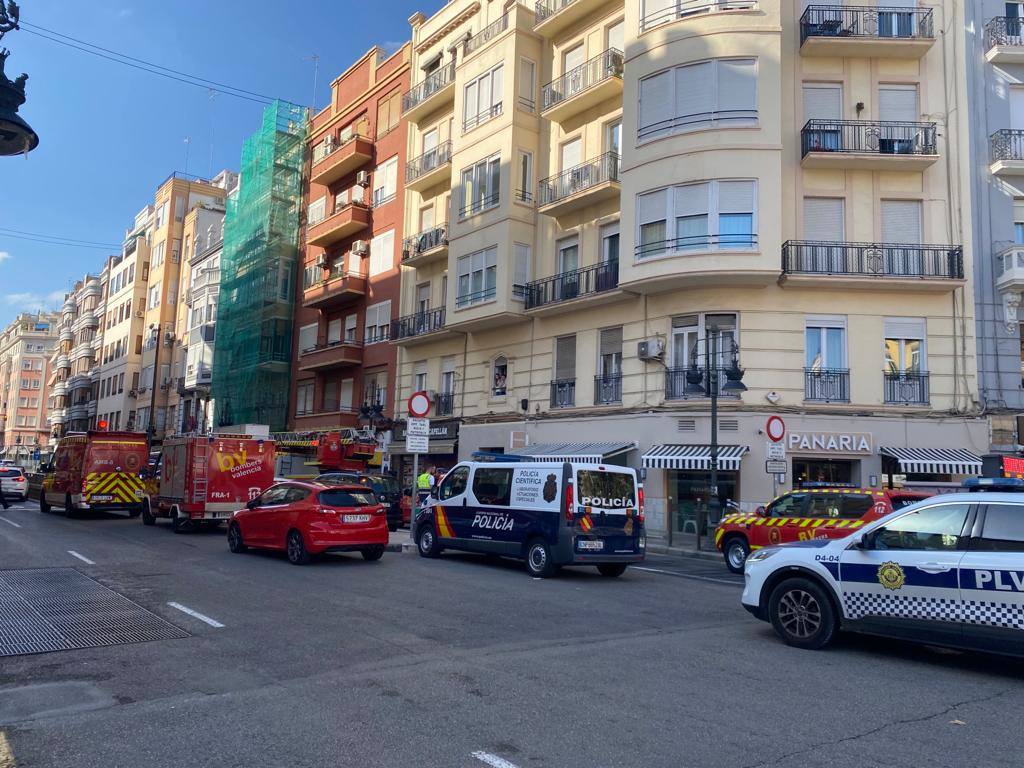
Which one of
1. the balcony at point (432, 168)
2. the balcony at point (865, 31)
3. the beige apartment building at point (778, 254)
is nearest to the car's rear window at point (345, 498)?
the beige apartment building at point (778, 254)

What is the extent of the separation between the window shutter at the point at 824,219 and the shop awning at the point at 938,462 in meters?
6.25

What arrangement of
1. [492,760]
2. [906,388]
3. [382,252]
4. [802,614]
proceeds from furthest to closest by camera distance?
[382,252], [906,388], [802,614], [492,760]

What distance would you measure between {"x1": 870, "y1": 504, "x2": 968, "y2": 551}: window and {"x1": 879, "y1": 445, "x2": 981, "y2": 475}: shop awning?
14259 millimetres

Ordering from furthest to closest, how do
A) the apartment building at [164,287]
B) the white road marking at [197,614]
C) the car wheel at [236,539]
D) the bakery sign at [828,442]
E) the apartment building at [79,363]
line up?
the apartment building at [79,363]
the apartment building at [164,287]
the bakery sign at [828,442]
the car wheel at [236,539]
the white road marking at [197,614]

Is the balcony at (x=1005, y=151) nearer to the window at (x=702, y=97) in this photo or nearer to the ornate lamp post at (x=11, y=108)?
the window at (x=702, y=97)

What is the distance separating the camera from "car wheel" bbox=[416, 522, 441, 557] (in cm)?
1628

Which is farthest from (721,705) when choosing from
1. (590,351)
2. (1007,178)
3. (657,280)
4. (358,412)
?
(358,412)

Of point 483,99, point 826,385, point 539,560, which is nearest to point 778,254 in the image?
point 826,385

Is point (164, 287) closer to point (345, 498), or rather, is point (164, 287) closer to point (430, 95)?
point (430, 95)

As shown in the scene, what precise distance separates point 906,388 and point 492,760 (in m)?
20.4

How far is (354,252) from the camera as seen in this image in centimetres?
3934

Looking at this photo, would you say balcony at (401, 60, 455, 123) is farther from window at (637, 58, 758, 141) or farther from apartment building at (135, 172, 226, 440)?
apartment building at (135, 172, 226, 440)

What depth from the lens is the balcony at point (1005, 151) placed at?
22266 millimetres

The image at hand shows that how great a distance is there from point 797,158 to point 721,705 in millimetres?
20155
